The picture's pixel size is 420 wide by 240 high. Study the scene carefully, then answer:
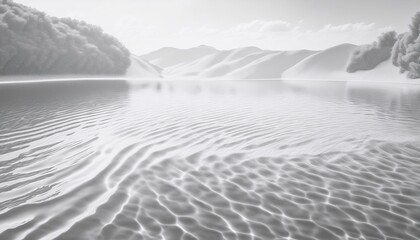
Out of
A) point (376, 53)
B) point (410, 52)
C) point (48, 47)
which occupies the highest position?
point (376, 53)

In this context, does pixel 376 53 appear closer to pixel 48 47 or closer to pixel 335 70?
pixel 335 70

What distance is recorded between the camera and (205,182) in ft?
26.3

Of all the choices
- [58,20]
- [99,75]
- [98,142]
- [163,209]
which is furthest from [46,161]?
[58,20]

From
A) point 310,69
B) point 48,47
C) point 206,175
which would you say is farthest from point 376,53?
point 206,175

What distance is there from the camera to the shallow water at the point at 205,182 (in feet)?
18.7

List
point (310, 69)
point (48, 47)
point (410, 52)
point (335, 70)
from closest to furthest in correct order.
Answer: point (48, 47), point (410, 52), point (335, 70), point (310, 69)

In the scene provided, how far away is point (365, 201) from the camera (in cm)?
704

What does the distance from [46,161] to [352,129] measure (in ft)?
44.0

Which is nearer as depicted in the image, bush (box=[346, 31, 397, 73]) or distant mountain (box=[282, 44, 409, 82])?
distant mountain (box=[282, 44, 409, 82])

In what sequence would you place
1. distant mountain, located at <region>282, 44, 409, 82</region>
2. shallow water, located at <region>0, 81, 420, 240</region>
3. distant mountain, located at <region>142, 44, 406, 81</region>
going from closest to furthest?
shallow water, located at <region>0, 81, 420, 240</region>
distant mountain, located at <region>282, 44, 409, 82</region>
distant mountain, located at <region>142, 44, 406, 81</region>

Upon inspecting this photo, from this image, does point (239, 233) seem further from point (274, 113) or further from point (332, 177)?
point (274, 113)

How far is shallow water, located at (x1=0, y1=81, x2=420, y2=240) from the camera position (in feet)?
18.7

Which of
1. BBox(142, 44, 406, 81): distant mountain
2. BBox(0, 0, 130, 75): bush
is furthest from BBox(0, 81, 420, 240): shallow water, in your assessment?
BBox(142, 44, 406, 81): distant mountain

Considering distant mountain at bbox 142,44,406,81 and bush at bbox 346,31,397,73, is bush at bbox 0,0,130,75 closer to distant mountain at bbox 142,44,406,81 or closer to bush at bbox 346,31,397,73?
distant mountain at bbox 142,44,406,81
